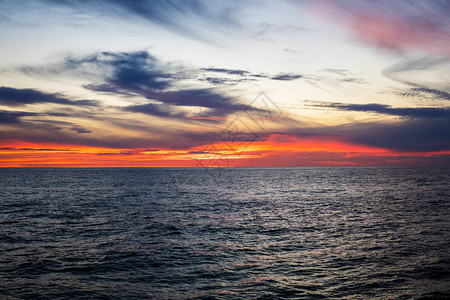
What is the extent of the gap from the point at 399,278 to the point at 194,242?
1662 cm

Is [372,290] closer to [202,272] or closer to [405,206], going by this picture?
[202,272]

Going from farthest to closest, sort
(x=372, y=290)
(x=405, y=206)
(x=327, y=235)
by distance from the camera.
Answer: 1. (x=405, y=206)
2. (x=327, y=235)
3. (x=372, y=290)

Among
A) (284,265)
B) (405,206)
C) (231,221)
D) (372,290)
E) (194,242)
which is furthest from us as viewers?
(405,206)

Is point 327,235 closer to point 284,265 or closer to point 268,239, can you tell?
point 268,239

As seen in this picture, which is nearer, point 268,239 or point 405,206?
point 268,239

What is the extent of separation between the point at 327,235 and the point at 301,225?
607 centimetres

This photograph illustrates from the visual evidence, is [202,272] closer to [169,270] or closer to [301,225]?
[169,270]

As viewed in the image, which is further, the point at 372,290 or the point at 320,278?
the point at 320,278

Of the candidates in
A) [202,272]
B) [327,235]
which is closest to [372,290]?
[202,272]

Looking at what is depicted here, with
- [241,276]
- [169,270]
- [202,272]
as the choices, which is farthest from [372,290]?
[169,270]

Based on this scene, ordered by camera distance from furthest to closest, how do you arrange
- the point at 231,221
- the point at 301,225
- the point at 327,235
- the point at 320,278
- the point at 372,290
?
the point at 231,221, the point at 301,225, the point at 327,235, the point at 320,278, the point at 372,290

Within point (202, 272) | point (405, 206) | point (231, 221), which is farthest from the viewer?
point (405, 206)

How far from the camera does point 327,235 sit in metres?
32.1

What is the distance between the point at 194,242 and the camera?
95.6 feet
